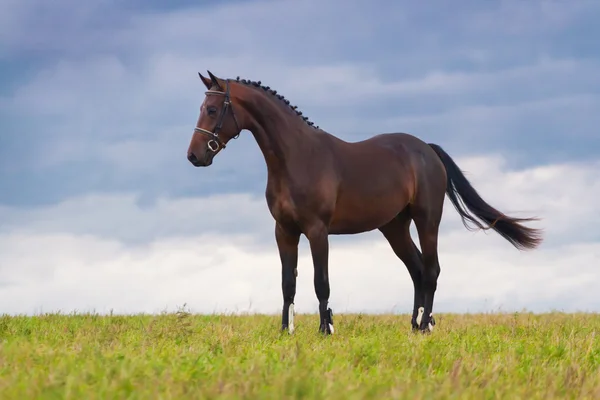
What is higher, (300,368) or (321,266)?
(321,266)

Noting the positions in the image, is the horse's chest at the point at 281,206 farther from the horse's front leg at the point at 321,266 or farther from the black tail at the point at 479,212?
the black tail at the point at 479,212

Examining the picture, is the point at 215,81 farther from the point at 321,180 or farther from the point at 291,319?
the point at 291,319

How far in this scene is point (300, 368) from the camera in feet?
18.0

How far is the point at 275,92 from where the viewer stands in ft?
32.1

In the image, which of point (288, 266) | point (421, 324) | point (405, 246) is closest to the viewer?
point (288, 266)

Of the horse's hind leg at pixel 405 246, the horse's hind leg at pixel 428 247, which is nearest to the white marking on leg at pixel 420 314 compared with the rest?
the horse's hind leg at pixel 428 247

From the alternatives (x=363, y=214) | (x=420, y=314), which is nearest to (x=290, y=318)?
(x=363, y=214)

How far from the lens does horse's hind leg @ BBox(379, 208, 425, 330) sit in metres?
11.5

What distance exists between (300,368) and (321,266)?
393 cm

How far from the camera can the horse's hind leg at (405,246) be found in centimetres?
1155

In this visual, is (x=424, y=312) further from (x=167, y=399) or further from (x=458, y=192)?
(x=167, y=399)

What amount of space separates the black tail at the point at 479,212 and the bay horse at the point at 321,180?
2.47 ft

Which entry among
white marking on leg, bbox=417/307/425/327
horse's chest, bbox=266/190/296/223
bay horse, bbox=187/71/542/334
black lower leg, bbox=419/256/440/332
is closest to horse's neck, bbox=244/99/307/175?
bay horse, bbox=187/71/542/334

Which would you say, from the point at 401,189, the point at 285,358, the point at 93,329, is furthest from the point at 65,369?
the point at 401,189
